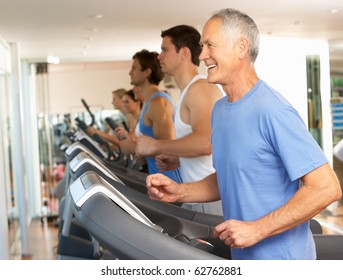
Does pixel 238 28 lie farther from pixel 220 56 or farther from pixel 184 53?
pixel 184 53

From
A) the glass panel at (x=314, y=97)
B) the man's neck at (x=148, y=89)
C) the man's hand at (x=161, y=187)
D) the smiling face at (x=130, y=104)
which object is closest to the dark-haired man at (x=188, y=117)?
the man's hand at (x=161, y=187)

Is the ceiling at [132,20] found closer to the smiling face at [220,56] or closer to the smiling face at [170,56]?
the smiling face at [170,56]

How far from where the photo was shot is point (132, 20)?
4945 mm

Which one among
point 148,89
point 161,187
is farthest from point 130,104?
point 161,187

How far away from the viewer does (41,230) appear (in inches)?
285

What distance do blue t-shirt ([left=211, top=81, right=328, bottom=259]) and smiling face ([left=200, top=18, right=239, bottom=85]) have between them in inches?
2.7

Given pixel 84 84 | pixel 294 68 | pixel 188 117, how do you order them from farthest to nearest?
1. pixel 84 84
2. pixel 294 68
3. pixel 188 117

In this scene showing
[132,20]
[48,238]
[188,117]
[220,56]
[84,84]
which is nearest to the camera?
[220,56]

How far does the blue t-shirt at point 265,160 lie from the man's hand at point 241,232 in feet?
0.28

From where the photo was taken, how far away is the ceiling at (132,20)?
4.27 metres

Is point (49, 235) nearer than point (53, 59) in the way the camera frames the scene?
Yes

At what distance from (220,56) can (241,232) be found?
422 mm
